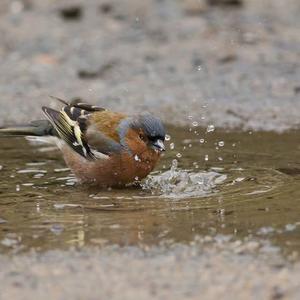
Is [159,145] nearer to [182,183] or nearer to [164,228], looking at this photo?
[182,183]

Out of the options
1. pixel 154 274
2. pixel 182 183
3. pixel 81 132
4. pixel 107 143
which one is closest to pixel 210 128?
pixel 81 132

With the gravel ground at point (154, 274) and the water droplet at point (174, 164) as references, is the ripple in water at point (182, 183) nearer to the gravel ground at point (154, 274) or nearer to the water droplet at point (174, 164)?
the water droplet at point (174, 164)

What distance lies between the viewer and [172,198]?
23.9 ft

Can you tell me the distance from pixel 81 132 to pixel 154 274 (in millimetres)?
2995

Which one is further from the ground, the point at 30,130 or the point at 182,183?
the point at 30,130

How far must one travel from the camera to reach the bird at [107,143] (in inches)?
309

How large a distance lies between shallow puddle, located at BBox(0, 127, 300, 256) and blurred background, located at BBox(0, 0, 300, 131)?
107 centimetres

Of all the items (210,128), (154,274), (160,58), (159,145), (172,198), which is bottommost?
(154,274)

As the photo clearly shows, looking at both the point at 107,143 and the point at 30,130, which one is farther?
the point at 30,130

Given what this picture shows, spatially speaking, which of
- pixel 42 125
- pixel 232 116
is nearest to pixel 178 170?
pixel 42 125

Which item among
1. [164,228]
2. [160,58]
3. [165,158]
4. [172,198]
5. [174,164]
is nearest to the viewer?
[164,228]

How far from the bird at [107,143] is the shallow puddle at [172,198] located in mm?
151

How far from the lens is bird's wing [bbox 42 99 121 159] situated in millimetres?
8070

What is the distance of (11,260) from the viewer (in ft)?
19.3
